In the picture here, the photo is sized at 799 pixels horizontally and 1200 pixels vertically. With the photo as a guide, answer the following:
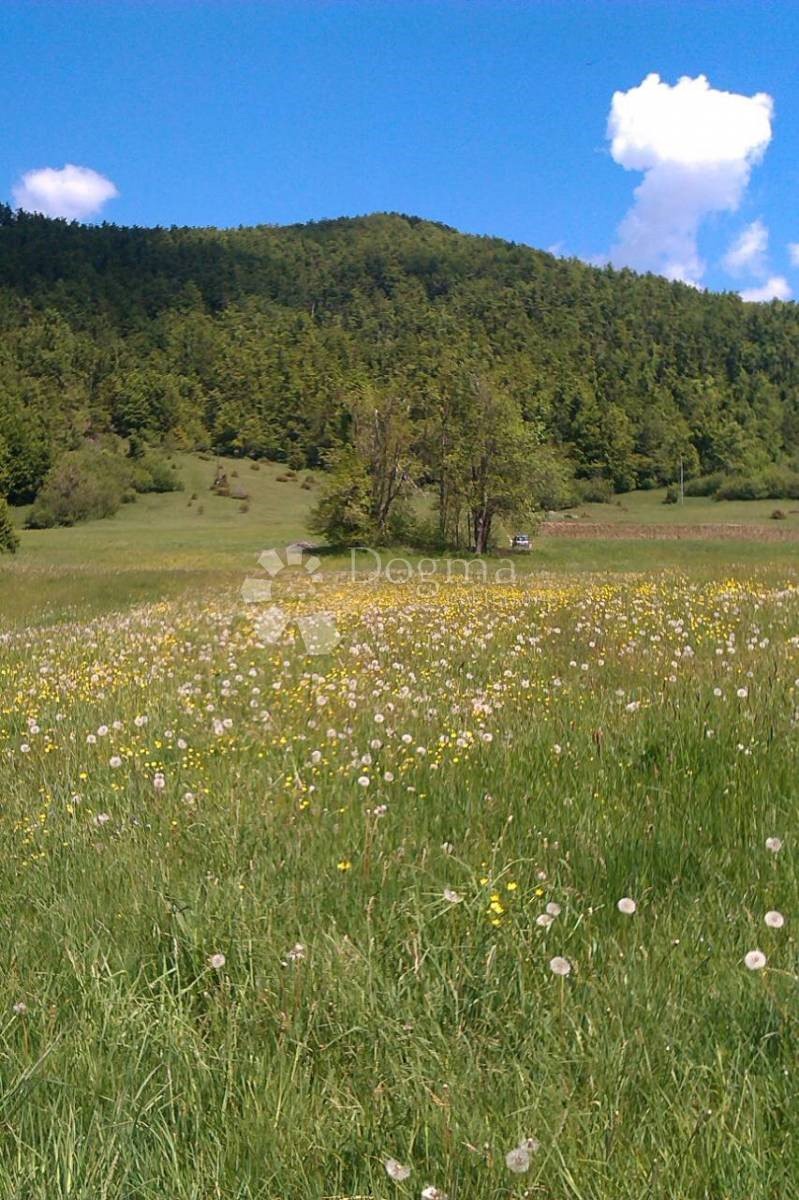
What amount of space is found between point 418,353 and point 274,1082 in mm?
161993

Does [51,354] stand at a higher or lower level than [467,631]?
higher

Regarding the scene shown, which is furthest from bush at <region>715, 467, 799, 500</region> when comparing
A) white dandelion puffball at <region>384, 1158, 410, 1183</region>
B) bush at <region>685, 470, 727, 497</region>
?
white dandelion puffball at <region>384, 1158, 410, 1183</region>

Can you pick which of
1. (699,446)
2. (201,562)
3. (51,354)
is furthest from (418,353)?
(201,562)

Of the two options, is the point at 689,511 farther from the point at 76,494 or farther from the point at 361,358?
the point at 361,358

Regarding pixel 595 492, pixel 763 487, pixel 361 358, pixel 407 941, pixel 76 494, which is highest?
pixel 361 358

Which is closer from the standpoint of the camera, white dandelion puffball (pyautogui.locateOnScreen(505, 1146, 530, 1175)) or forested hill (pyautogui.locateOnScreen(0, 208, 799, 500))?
white dandelion puffball (pyautogui.locateOnScreen(505, 1146, 530, 1175))

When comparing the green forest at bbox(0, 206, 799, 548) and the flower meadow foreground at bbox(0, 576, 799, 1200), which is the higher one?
the green forest at bbox(0, 206, 799, 548)

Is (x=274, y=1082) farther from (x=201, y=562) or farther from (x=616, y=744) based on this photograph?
(x=201, y=562)

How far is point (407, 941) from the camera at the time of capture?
2795 millimetres

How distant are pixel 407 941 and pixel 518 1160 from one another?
3.37 ft

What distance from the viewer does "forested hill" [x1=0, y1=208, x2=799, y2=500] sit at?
139250 mm

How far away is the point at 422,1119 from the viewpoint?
80.0 inches

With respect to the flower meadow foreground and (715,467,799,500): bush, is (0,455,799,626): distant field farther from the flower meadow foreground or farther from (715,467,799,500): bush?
the flower meadow foreground

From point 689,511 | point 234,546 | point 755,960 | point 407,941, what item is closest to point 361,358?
point 689,511
